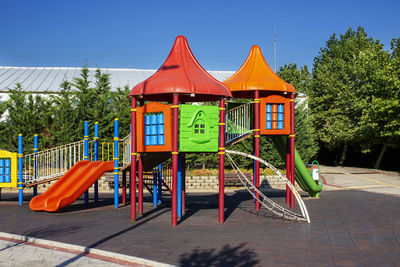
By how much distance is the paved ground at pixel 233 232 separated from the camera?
8.22m

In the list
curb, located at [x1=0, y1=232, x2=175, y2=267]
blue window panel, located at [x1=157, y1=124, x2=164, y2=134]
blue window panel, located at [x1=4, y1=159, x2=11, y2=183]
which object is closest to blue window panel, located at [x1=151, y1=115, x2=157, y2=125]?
blue window panel, located at [x1=157, y1=124, x2=164, y2=134]

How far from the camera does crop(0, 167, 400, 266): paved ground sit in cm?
822

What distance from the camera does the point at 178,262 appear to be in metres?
7.78

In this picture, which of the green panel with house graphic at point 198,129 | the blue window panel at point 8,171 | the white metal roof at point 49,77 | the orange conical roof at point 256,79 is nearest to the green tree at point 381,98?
the orange conical roof at point 256,79

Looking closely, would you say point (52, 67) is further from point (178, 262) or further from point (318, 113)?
point (178, 262)

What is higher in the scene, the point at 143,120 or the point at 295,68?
the point at 295,68

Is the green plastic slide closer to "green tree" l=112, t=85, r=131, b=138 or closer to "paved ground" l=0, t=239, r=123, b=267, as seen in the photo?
"paved ground" l=0, t=239, r=123, b=267

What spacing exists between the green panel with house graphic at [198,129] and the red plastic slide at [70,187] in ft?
15.0

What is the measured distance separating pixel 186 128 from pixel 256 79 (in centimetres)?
450

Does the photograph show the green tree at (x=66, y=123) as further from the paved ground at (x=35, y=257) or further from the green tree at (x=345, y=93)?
the green tree at (x=345, y=93)

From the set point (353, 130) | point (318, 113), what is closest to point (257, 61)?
point (353, 130)

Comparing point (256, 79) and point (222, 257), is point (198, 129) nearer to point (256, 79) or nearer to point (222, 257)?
point (256, 79)

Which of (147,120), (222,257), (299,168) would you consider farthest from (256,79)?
(222,257)

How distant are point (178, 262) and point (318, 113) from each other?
115 feet
